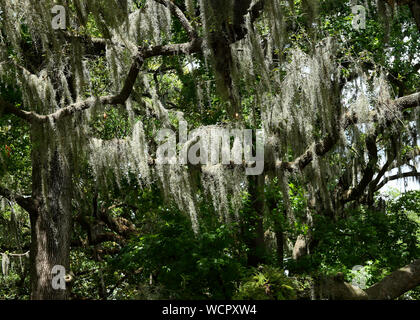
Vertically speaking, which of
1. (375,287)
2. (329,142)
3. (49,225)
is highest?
(329,142)

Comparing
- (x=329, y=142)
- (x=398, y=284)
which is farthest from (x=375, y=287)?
(x=329, y=142)

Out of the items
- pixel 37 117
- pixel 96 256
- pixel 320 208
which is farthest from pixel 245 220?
pixel 37 117

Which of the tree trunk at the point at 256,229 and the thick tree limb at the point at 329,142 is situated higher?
the thick tree limb at the point at 329,142

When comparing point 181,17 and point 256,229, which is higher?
point 181,17

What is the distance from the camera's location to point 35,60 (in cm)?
642

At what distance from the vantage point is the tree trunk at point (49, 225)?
5.23 m

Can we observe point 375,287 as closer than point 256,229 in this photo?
Yes

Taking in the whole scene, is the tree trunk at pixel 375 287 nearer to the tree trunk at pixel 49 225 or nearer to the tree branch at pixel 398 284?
the tree branch at pixel 398 284

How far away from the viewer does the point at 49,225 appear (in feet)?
18.0

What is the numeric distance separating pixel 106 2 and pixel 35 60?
293cm

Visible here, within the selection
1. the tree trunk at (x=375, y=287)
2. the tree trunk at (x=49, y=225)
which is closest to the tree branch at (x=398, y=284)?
the tree trunk at (x=375, y=287)

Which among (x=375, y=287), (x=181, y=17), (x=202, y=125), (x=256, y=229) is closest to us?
(x=375, y=287)

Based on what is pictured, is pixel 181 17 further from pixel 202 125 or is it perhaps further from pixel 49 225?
pixel 49 225
